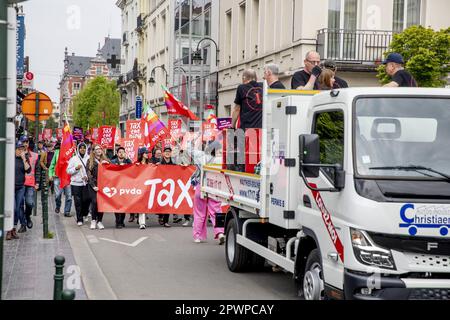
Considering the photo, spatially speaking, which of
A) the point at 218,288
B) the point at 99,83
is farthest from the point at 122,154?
the point at 99,83

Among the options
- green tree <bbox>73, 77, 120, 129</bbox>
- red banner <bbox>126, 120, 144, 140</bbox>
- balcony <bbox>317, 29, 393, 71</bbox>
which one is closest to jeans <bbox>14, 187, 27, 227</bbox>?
red banner <bbox>126, 120, 144, 140</bbox>

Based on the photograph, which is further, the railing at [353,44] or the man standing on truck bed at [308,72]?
the railing at [353,44]

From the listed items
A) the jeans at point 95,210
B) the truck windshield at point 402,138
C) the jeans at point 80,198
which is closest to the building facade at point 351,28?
the jeans at point 80,198

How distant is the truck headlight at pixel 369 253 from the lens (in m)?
6.37

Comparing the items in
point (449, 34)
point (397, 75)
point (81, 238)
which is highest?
point (449, 34)

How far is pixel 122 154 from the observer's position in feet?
57.2

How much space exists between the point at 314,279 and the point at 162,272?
3.68m

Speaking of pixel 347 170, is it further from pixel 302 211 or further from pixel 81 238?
pixel 81 238

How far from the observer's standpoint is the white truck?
6.38m

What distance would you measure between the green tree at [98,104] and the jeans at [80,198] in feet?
214

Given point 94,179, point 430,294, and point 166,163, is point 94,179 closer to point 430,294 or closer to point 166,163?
point 166,163

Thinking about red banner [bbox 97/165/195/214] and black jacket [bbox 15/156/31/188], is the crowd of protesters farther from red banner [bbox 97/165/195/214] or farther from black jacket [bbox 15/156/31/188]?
red banner [bbox 97/165/195/214]

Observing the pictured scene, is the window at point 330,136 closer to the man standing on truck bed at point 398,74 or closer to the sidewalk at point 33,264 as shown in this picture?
the man standing on truck bed at point 398,74
